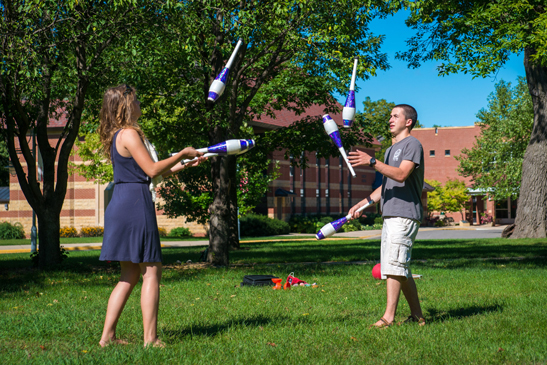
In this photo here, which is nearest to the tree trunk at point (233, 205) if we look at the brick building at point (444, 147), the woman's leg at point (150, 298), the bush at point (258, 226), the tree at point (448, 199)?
the woman's leg at point (150, 298)

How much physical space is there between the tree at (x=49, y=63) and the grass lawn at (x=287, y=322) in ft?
7.85

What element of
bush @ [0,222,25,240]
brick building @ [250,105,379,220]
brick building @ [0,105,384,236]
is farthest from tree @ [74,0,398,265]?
bush @ [0,222,25,240]

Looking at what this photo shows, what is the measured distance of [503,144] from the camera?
118 feet

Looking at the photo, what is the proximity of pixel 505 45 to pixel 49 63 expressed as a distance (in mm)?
9876

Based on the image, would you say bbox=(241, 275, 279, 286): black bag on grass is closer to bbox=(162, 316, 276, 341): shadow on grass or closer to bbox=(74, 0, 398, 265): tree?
bbox=(162, 316, 276, 341): shadow on grass

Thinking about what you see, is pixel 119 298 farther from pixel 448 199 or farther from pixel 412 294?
pixel 448 199

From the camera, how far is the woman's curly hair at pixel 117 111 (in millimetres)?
4180

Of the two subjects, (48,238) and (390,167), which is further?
(48,238)

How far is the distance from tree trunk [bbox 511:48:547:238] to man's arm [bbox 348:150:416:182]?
58.3ft

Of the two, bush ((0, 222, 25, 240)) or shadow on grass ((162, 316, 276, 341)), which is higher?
shadow on grass ((162, 316, 276, 341))

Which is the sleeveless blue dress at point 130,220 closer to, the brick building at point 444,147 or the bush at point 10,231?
the bush at point 10,231

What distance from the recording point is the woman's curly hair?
165 inches

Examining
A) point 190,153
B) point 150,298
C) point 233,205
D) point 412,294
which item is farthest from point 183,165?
point 233,205

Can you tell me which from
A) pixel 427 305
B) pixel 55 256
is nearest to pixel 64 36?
pixel 55 256
